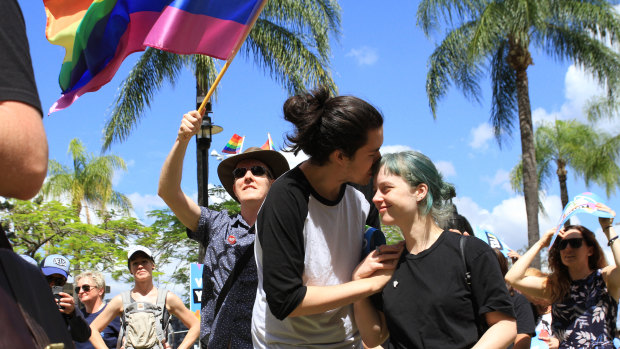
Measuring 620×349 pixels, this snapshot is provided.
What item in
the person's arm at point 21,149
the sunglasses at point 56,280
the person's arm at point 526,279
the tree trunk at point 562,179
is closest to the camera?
the person's arm at point 21,149

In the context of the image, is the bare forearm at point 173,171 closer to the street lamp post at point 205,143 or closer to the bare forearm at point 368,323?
the bare forearm at point 368,323

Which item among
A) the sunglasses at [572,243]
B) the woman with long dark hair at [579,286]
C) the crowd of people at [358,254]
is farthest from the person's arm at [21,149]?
the sunglasses at [572,243]

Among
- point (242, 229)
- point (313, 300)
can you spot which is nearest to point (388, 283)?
point (313, 300)

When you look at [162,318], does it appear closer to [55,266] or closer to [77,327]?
[55,266]

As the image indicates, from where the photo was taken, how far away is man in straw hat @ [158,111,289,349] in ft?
12.0

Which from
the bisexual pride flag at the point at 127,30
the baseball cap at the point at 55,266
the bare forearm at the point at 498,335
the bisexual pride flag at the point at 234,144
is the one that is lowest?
the bare forearm at the point at 498,335

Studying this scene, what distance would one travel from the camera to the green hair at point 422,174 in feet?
9.30

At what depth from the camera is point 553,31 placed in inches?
827

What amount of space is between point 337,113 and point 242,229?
151 centimetres

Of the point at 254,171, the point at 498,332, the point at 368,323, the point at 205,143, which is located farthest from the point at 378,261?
the point at 205,143

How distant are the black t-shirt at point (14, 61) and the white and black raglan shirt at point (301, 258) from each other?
1421 millimetres

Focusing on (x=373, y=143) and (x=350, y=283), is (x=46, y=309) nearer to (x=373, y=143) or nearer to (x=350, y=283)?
(x=350, y=283)

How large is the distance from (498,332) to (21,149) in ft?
6.63

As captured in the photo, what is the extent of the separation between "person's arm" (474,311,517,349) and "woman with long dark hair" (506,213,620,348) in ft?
8.51
